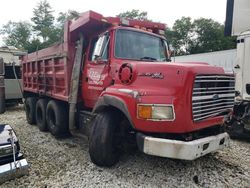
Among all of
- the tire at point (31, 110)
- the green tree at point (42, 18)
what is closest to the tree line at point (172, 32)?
the green tree at point (42, 18)

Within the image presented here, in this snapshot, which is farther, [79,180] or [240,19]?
[240,19]

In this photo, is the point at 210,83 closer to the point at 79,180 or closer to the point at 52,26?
the point at 79,180

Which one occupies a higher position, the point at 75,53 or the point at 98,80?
the point at 75,53

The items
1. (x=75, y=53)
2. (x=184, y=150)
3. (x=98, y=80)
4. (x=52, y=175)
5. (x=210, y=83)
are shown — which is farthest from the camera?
(x=75, y=53)

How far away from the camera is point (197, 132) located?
12.2 feet

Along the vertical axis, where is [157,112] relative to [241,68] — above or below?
below

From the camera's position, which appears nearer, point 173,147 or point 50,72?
point 173,147

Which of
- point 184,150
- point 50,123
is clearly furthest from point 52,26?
point 184,150

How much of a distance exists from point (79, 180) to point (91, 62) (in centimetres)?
221

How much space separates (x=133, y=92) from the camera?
3498 mm

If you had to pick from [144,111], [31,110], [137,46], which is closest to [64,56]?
[137,46]

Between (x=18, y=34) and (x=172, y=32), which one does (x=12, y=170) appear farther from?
(x=18, y=34)

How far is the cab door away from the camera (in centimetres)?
430

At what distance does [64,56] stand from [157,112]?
9.41 ft
